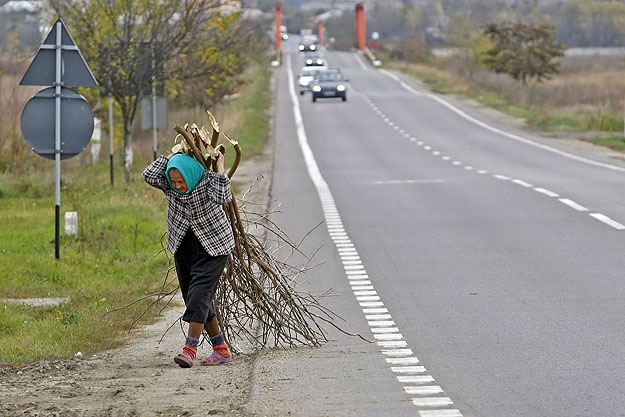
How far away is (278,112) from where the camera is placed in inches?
2151

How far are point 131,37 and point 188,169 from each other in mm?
18684

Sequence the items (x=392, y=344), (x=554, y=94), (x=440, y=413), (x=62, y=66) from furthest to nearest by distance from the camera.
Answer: (x=554, y=94) < (x=62, y=66) < (x=392, y=344) < (x=440, y=413)

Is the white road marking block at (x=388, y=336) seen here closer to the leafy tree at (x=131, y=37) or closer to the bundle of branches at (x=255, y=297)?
the bundle of branches at (x=255, y=297)

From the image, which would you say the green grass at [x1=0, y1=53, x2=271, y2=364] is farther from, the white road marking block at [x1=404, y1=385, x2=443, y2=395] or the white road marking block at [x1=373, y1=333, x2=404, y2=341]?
the white road marking block at [x1=404, y1=385, x2=443, y2=395]

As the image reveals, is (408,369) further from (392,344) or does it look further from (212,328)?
(212,328)

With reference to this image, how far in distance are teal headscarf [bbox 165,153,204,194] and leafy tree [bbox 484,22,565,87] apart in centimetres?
6331

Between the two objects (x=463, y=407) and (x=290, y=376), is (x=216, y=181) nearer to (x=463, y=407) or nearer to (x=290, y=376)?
(x=290, y=376)

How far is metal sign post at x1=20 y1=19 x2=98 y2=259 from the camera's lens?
1329cm

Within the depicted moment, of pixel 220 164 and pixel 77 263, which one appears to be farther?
pixel 77 263

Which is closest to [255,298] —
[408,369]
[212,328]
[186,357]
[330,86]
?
[212,328]

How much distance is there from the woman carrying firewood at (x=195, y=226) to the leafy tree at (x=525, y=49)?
207 ft

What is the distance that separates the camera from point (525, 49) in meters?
70.9

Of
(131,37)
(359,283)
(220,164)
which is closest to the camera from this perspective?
(220,164)

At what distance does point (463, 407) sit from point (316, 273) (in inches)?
246
